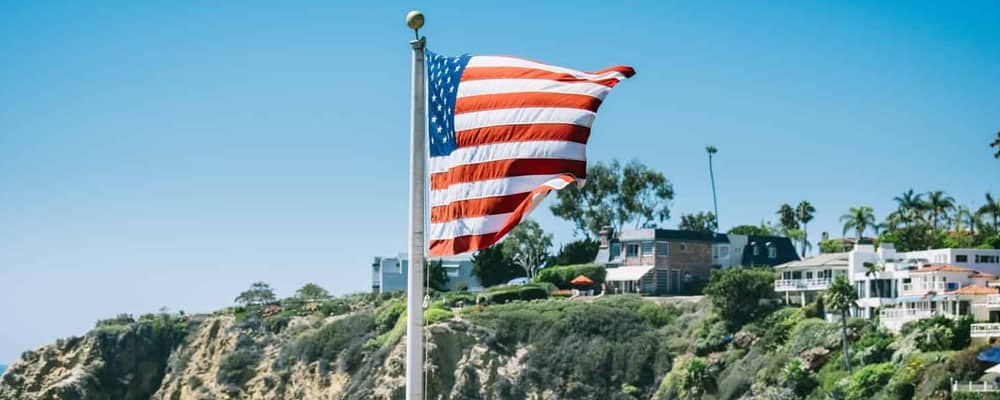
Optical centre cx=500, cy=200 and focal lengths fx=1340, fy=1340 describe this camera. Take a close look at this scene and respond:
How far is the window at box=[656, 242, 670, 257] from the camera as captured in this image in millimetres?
95062

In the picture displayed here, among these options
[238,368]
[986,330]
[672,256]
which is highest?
[672,256]

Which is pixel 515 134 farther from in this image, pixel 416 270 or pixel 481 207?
pixel 416 270

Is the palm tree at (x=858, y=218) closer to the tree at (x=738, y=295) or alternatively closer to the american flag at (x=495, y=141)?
the tree at (x=738, y=295)

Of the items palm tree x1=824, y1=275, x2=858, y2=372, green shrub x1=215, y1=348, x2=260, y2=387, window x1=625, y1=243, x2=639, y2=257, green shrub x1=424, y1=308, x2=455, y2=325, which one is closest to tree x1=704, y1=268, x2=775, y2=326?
palm tree x1=824, y1=275, x2=858, y2=372

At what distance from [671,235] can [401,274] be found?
2700 cm

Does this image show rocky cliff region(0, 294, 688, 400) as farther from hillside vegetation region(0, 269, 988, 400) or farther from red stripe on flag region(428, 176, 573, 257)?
red stripe on flag region(428, 176, 573, 257)

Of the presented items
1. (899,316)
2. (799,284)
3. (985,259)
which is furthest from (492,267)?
(899,316)

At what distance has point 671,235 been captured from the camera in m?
95.7

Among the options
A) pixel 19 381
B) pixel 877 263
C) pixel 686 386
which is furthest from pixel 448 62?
pixel 19 381

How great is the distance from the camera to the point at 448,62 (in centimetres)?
1536

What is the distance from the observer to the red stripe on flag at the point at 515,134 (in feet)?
50.1

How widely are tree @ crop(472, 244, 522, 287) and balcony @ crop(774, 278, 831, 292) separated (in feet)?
101

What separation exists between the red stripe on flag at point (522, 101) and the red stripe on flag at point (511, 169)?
24.7 inches

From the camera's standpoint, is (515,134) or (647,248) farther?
(647,248)
